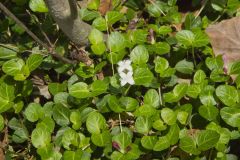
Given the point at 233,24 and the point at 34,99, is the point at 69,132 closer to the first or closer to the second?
the point at 34,99

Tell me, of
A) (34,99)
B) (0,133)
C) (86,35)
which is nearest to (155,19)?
(86,35)

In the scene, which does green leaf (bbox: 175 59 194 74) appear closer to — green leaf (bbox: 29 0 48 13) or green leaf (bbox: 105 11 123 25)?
green leaf (bbox: 105 11 123 25)

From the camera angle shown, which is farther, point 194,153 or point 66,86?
point 66,86

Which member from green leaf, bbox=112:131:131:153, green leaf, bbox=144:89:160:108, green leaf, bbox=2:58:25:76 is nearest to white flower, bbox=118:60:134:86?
green leaf, bbox=144:89:160:108

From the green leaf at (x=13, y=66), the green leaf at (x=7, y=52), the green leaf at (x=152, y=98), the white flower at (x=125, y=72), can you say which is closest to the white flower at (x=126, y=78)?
the white flower at (x=125, y=72)

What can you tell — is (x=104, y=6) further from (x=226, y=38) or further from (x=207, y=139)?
(x=207, y=139)

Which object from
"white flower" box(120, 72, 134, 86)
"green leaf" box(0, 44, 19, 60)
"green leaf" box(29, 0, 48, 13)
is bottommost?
"white flower" box(120, 72, 134, 86)

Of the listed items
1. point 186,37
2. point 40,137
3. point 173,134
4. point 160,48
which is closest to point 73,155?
point 40,137
